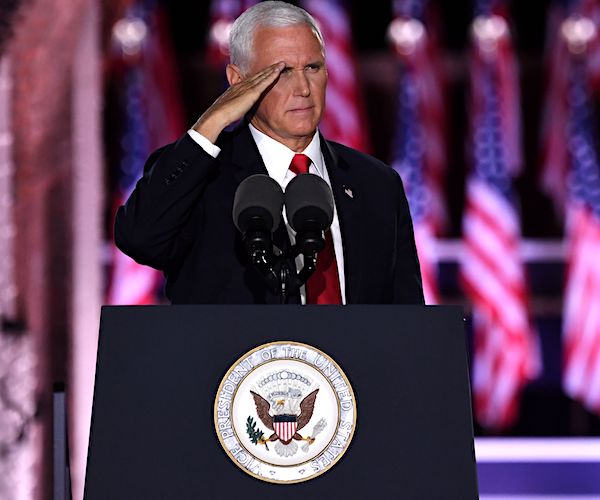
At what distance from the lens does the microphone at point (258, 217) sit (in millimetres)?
1322

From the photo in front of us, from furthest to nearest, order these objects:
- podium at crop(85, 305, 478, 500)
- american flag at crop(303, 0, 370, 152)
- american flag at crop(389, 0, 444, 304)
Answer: american flag at crop(389, 0, 444, 304) → american flag at crop(303, 0, 370, 152) → podium at crop(85, 305, 478, 500)

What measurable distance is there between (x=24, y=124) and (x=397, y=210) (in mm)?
2639

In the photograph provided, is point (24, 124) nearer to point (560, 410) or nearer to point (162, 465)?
point (162, 465)

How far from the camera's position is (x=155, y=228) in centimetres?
157

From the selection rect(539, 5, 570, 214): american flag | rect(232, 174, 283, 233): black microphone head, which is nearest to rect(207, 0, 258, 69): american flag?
rect(539, 5, 570, 214): american flag

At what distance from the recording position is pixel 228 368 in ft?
4.15

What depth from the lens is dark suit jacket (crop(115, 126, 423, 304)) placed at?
157cm

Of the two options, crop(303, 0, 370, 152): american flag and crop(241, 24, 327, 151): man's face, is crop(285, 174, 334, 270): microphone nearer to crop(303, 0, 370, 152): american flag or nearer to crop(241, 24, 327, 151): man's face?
crop(241, 24, 327, 151): man's face

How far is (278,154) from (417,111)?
591 centimetres

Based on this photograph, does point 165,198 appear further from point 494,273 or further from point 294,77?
point 494,273

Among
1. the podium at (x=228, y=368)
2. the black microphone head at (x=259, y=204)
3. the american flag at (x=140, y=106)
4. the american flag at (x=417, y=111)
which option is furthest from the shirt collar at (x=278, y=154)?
the american flag at (x=417, y=111)

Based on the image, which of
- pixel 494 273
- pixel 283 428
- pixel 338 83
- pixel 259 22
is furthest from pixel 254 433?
pixel 338 83

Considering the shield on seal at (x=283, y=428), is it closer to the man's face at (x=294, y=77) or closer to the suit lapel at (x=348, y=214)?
the suit lapel at (x=348, y=214)

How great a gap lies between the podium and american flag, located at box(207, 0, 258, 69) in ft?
18.6
